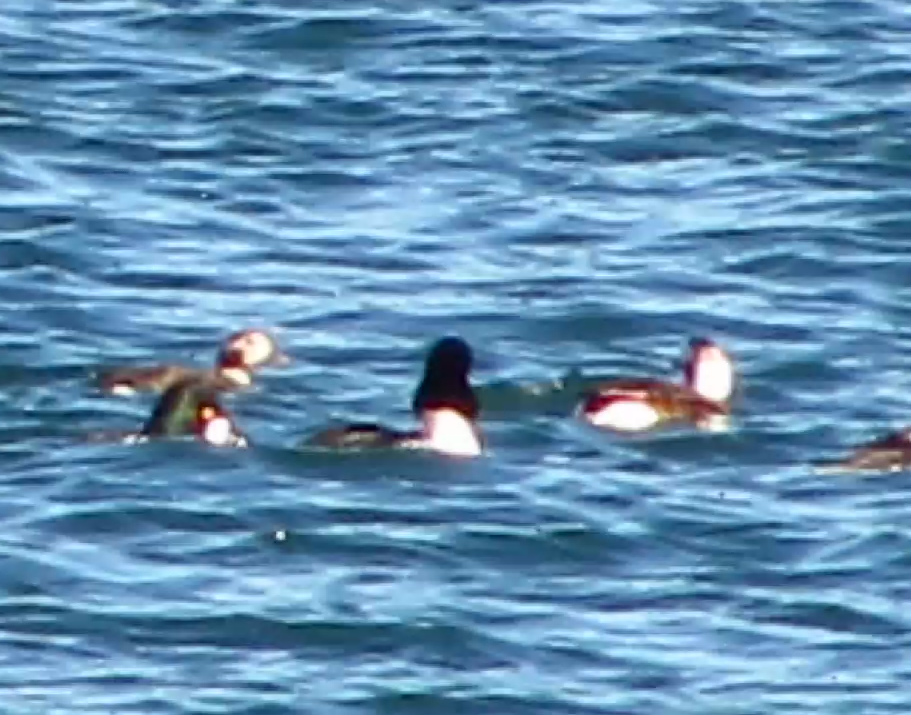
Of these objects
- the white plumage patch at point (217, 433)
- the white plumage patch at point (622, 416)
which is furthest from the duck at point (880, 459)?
the white plumage patch at point (217, 433)

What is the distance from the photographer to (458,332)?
2784 centimetres

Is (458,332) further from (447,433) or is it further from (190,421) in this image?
(190,421)

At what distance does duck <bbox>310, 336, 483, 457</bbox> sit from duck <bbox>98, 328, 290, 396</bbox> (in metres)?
0.81

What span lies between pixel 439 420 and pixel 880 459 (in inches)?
82.9

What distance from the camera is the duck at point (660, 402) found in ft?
82.8

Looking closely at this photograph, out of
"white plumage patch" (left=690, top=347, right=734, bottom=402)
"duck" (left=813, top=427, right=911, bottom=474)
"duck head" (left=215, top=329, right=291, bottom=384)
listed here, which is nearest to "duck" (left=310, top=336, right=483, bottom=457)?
"duck head" (left=215, top=329, right=291, bottom=384)

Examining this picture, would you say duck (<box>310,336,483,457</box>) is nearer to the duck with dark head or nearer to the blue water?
the blue water

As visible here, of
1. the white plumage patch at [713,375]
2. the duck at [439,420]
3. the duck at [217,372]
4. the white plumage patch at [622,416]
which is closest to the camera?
the duck at [439,420]

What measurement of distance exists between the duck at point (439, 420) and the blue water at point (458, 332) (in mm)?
154

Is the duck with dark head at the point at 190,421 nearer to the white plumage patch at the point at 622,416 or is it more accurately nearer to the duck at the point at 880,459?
the white plumage patch at the point at 622,416

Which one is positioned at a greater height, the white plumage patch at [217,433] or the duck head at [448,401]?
the duck head at [448,401]

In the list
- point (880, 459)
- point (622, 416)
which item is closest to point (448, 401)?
point (622, 416)

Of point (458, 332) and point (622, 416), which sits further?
point (458, 332)

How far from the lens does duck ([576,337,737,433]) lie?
25250 mm
